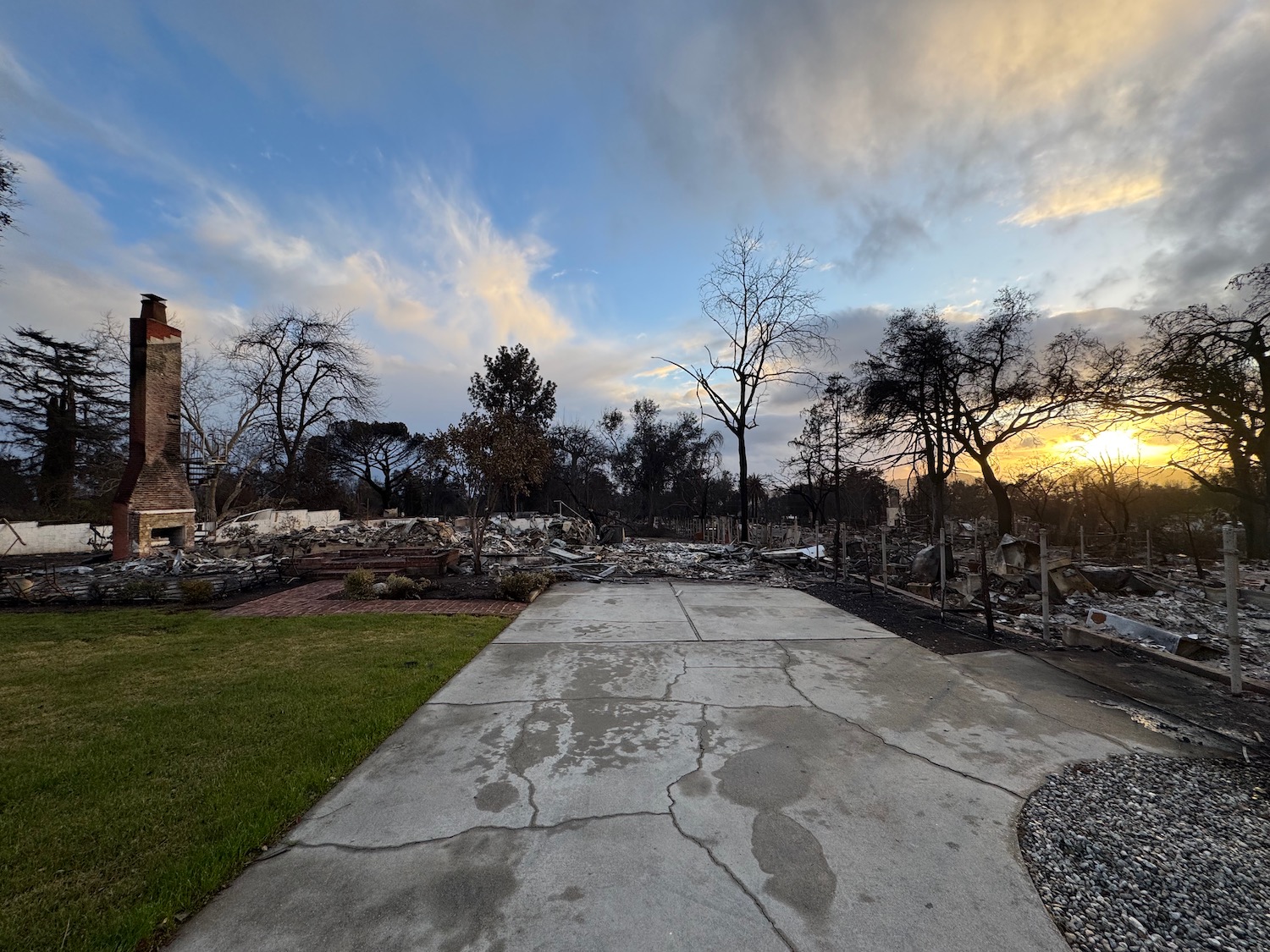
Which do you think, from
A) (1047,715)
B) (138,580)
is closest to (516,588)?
(1047,715)

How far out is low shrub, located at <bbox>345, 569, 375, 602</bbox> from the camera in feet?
31.5

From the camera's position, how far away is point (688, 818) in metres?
2.69

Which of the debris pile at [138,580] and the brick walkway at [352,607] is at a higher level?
the debris pile at [138,580]

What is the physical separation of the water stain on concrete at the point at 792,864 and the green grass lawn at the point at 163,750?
7.83 ft

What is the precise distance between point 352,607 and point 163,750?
569 centimetres

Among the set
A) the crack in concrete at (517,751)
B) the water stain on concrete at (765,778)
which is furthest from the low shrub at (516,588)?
the water stain on concrete at (765,778)

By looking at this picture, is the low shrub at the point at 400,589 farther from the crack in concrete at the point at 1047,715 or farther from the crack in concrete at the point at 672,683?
the crack in concrete at the point at 1047,715

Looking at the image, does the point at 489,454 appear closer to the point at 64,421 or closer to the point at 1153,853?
the point at 1153,853

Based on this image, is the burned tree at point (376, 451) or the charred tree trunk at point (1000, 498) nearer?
the charred tree trunk at point (1000, 498)

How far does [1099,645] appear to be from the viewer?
6.15 metres

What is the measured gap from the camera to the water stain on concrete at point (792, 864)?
2123mm

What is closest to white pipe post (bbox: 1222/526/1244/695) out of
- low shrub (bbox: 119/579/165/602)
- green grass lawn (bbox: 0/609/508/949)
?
green grass lawn (bbox: 0/609/508/949)

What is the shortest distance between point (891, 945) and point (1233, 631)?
15.9 feet

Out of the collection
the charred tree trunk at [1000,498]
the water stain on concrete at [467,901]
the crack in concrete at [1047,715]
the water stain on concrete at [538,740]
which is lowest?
the crack in concrete at [1047,715]
